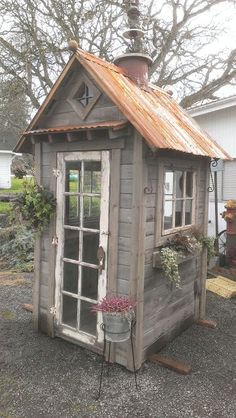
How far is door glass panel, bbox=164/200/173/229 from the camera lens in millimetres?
4285

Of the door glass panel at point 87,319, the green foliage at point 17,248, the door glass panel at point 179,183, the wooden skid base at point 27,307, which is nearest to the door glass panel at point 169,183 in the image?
the door glass panel at point 179,183

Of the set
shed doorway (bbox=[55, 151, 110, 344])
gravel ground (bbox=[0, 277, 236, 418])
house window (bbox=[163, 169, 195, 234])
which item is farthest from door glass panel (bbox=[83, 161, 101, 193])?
gravel ground (bbox=[0, 277, 236, 418])

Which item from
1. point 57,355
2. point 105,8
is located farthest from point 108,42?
point 57,355

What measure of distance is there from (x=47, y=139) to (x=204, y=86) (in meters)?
12.5

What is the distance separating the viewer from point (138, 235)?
3.75 meters

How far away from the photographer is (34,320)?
496 cm

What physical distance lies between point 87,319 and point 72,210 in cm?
139

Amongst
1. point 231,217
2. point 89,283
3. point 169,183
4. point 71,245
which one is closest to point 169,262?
point 169,183

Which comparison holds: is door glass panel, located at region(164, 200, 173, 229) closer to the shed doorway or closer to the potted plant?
the shed doorway

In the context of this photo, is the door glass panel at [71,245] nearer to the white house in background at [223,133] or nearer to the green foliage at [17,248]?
the green foliage at [17,248]

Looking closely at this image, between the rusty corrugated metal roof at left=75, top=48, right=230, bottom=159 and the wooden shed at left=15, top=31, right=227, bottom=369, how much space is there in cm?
2

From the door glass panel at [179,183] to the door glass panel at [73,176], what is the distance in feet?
4.02

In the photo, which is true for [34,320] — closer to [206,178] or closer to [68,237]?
[68,237]

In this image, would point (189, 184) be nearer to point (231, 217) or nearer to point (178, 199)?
point (178, 199)
